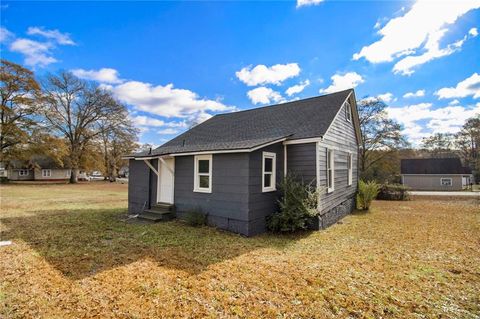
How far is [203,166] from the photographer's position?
817cm

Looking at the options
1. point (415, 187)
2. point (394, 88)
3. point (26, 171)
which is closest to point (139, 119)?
point (26, 171)

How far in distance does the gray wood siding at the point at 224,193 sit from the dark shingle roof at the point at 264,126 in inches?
19.6

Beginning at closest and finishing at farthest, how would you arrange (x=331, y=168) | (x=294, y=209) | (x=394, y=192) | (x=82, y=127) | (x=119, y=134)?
(x=294, y=209)
(x=331, y=168)
(x=394, y=192)
(x=82, y=127)
(x=119, y=134)

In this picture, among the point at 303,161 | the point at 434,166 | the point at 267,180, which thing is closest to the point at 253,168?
the point at 267,180

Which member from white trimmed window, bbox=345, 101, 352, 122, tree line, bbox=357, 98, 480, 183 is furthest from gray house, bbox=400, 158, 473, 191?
white trimmed window, bbox=345, 101, 352, 122

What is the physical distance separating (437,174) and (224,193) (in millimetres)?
34584

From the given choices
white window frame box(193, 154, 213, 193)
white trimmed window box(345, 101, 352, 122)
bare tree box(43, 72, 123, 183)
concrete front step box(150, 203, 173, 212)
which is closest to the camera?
white window frame box(193, 154, 213, 193)

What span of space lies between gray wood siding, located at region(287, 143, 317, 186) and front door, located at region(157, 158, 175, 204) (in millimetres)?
4560

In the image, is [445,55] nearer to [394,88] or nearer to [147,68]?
[394,88]

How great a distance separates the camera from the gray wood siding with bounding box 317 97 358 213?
835cm

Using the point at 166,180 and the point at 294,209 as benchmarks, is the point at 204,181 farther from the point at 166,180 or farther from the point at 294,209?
the point at 294,209

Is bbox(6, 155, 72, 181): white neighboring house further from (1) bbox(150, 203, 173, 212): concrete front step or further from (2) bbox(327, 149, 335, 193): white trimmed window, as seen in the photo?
(2) bbox(327, 149, 335, 193): white trimmed window

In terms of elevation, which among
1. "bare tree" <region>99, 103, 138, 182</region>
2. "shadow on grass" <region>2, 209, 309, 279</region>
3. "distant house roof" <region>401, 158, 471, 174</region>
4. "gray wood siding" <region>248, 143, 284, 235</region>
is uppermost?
"bare tree" <region>99, 103, 138, 182</region>

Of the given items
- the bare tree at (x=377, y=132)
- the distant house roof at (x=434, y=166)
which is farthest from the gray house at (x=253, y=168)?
the distant house roof at (x=434, y=166)
